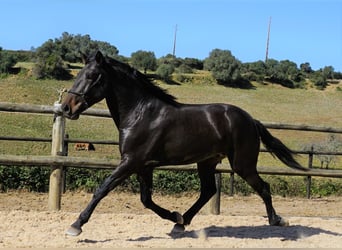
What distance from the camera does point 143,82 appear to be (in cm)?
506

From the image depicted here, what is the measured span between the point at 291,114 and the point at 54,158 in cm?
2752

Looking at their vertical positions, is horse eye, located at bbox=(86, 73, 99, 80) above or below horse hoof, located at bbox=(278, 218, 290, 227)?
above

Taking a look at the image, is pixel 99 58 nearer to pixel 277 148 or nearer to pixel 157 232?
pixel 157 232

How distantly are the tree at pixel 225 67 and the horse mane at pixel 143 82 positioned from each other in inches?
1437

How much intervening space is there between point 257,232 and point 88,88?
234 cm

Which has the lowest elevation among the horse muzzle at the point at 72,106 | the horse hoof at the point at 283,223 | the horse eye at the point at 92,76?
the horse hoof at the point at 283,223

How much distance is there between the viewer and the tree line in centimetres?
3625

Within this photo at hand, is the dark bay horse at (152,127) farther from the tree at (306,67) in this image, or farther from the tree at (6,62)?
the tree at (306,67)


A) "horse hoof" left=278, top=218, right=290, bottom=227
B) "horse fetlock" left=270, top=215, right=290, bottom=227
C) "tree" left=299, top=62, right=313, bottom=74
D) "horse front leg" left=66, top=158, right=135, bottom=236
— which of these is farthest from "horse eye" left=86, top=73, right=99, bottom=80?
"tree" left=299, top=62, right=313, bottom=74

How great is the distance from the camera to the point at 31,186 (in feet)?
29.2

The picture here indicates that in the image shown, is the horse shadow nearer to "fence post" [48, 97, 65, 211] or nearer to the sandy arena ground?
the sandy arena ground

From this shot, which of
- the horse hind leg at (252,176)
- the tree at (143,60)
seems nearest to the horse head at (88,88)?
the horse hind leg at (252,176)

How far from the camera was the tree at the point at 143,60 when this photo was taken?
138ft

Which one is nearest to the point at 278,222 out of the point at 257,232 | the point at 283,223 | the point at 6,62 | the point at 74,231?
the point at 283,223
